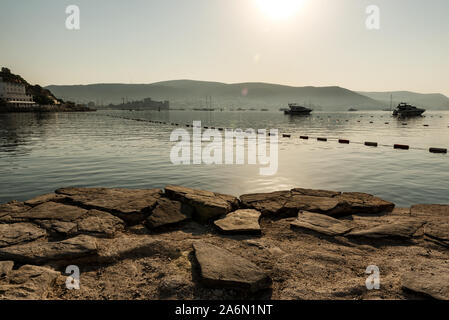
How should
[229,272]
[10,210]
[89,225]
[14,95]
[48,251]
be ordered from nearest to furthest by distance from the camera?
[229,272]
[48,251]
[89,225]
[10,210]
[14,95]

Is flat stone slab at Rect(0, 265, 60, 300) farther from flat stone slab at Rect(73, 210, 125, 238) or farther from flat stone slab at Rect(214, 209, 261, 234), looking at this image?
flat stone slab at Rect(214, 209, 261, 234)

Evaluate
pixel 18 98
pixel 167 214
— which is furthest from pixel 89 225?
pixel 18 98

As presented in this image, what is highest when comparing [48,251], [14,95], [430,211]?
[14,95]

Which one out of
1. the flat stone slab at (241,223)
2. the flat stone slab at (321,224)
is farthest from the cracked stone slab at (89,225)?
the flat stone slab at (321,224)

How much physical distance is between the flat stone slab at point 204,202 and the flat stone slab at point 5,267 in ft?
11.2

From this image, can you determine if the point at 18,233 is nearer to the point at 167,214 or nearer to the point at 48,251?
the point at 48,251

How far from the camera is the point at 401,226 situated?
588 cm

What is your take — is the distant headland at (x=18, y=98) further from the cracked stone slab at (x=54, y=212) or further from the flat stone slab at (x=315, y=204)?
the flat stone slab at (x=315, y=204)

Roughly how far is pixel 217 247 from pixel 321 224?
97.8 inches

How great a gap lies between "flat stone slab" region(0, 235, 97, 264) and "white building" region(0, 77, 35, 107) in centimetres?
14597

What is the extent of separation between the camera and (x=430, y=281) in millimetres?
3719

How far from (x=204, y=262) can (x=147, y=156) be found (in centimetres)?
1386
